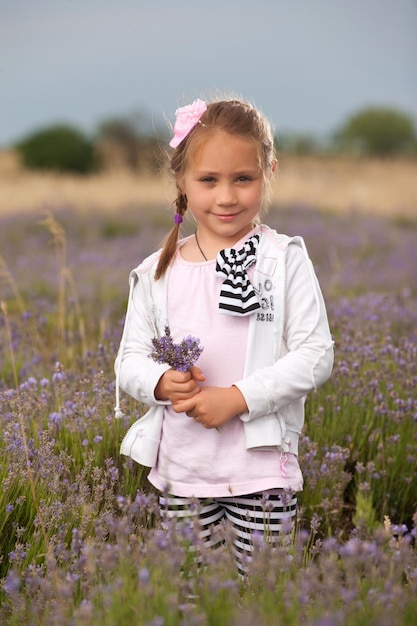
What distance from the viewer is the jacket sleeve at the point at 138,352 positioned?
276 cm

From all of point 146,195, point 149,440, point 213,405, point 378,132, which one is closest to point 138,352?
point 149,440

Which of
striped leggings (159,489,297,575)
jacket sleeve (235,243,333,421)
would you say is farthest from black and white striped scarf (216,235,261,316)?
striped leggings (159,489,297,575)

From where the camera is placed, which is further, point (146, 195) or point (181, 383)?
point (146, 195)

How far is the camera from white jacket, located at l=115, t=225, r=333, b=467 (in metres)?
2.65

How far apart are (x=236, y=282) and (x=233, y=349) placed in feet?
0.74

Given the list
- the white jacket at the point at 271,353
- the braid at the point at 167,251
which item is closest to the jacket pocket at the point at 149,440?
the white jacket at the point at 271,353

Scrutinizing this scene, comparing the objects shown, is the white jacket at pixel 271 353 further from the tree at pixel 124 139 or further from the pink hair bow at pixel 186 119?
the tree at pixel 124 139

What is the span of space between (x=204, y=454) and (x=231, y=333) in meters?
0.41

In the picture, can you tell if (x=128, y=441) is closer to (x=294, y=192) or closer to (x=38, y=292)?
(x=38, y=292)

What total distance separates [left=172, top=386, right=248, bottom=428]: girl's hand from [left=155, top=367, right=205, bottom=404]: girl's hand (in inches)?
0.7

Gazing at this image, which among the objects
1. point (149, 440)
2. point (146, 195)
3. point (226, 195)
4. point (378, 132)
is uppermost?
point (378, 132)

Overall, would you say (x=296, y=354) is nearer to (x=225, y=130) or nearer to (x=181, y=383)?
(x=181, y=383)

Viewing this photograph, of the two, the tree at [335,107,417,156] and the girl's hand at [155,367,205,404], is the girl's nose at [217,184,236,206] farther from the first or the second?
the tree at [335,107,417,156]

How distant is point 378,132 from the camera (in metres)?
52.6
